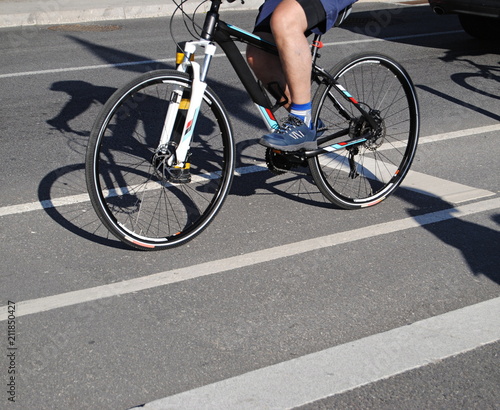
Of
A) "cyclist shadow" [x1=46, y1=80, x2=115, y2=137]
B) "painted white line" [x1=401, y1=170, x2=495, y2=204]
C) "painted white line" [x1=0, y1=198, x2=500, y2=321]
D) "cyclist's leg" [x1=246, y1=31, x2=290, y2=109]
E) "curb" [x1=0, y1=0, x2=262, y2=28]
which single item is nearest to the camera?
"painted white line" [x1=0, y1=198, x2=500, y2=321]

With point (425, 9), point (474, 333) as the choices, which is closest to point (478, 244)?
point (474, 333)

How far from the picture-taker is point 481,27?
35.0 feet

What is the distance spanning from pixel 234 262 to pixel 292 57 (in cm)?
119

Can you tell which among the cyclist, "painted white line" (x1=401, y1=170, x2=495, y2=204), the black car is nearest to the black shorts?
the cyclist

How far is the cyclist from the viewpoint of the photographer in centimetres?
425

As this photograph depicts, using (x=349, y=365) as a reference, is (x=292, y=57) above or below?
above

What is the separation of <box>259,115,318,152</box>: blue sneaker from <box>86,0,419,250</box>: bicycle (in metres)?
0.06

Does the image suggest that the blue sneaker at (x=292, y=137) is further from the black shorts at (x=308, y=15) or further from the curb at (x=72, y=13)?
the curb at (x=72, y=13)

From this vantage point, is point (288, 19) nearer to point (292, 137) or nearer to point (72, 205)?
point (292, 137)

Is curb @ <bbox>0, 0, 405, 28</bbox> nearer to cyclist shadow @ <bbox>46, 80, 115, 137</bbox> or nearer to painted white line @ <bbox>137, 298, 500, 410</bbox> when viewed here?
cyclist shadow @ <bbox>46, 80, 115, 137</bbox>

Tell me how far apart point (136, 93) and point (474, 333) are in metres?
2.03

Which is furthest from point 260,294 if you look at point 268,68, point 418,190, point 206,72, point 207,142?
point 207,142

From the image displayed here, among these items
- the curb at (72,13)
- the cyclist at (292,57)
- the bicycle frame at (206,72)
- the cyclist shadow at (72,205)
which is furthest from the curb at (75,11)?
the bicycle frame at (206,72)

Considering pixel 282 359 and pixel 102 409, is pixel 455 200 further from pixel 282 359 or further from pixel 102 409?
pixel 102 409
